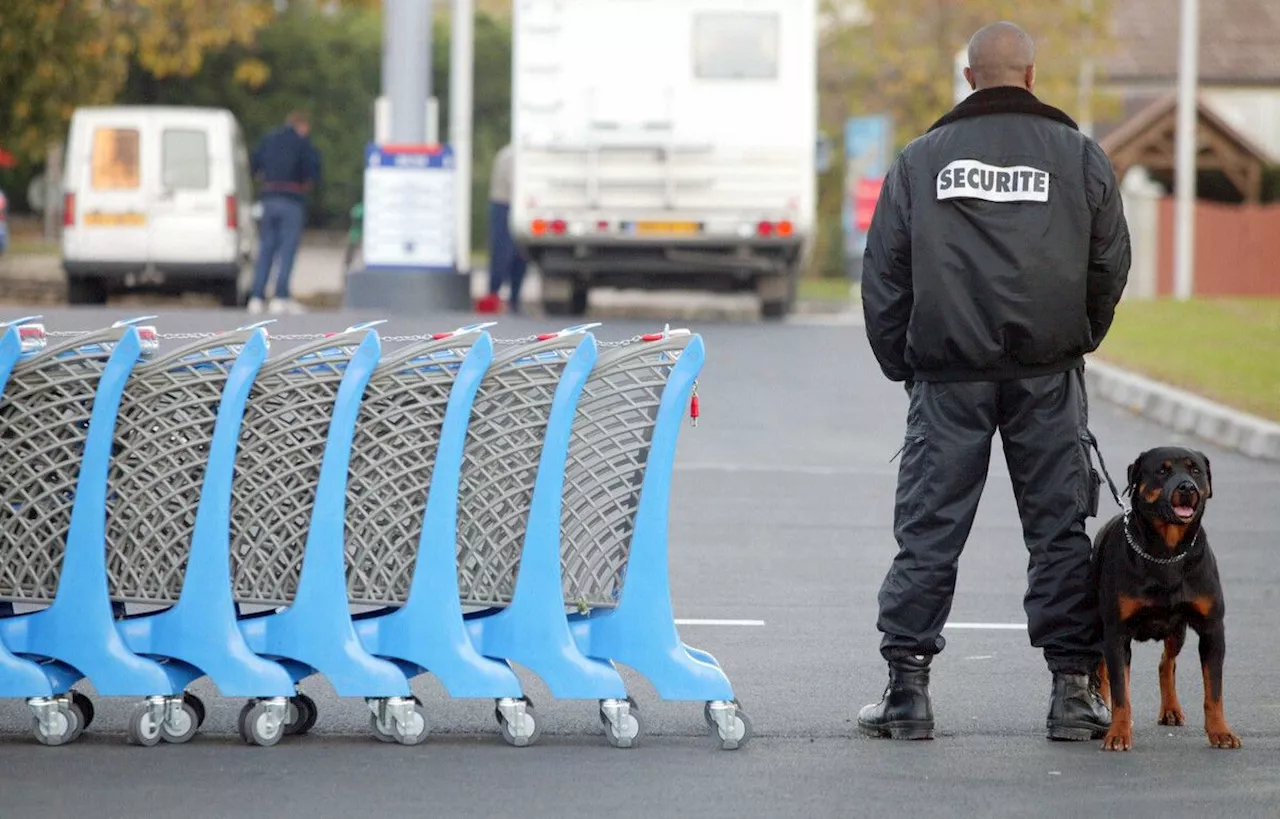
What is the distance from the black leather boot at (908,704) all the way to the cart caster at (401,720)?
4.24 ft

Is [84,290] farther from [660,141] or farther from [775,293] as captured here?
[775,293]

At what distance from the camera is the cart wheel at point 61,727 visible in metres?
5.85

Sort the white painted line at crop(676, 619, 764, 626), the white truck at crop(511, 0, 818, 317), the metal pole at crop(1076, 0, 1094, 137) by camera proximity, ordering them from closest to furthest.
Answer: the white painted line at crop(676, 619, 764, 626) < the white truck at crop(511, 0, 818, 317) < the metal pole at crop(1076, 0, 1094, 137)

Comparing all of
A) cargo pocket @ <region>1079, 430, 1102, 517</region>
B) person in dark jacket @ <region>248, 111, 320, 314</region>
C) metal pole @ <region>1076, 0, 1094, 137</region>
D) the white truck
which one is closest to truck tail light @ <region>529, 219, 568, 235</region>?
the white truck

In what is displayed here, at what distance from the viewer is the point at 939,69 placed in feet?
137

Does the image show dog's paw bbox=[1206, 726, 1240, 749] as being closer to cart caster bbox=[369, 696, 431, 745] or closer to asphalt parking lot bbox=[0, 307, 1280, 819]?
asphalt parking lot bbox=[0, 307, 1280, 819]

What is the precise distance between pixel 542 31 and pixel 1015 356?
1651cm

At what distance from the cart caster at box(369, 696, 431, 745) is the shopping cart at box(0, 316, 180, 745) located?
0.55 meters

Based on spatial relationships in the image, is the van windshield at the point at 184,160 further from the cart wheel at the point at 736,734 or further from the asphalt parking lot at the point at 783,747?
the cart wheel at the point at 736,734

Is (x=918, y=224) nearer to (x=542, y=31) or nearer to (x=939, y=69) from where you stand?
(x=542, y=31)

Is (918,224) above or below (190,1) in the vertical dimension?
below

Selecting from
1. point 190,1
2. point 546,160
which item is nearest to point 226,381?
point 546,160

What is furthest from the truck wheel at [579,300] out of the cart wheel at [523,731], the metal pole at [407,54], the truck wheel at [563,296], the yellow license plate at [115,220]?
the cart wheel at [523,731]

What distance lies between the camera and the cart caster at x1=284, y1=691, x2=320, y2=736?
5.99 metres
